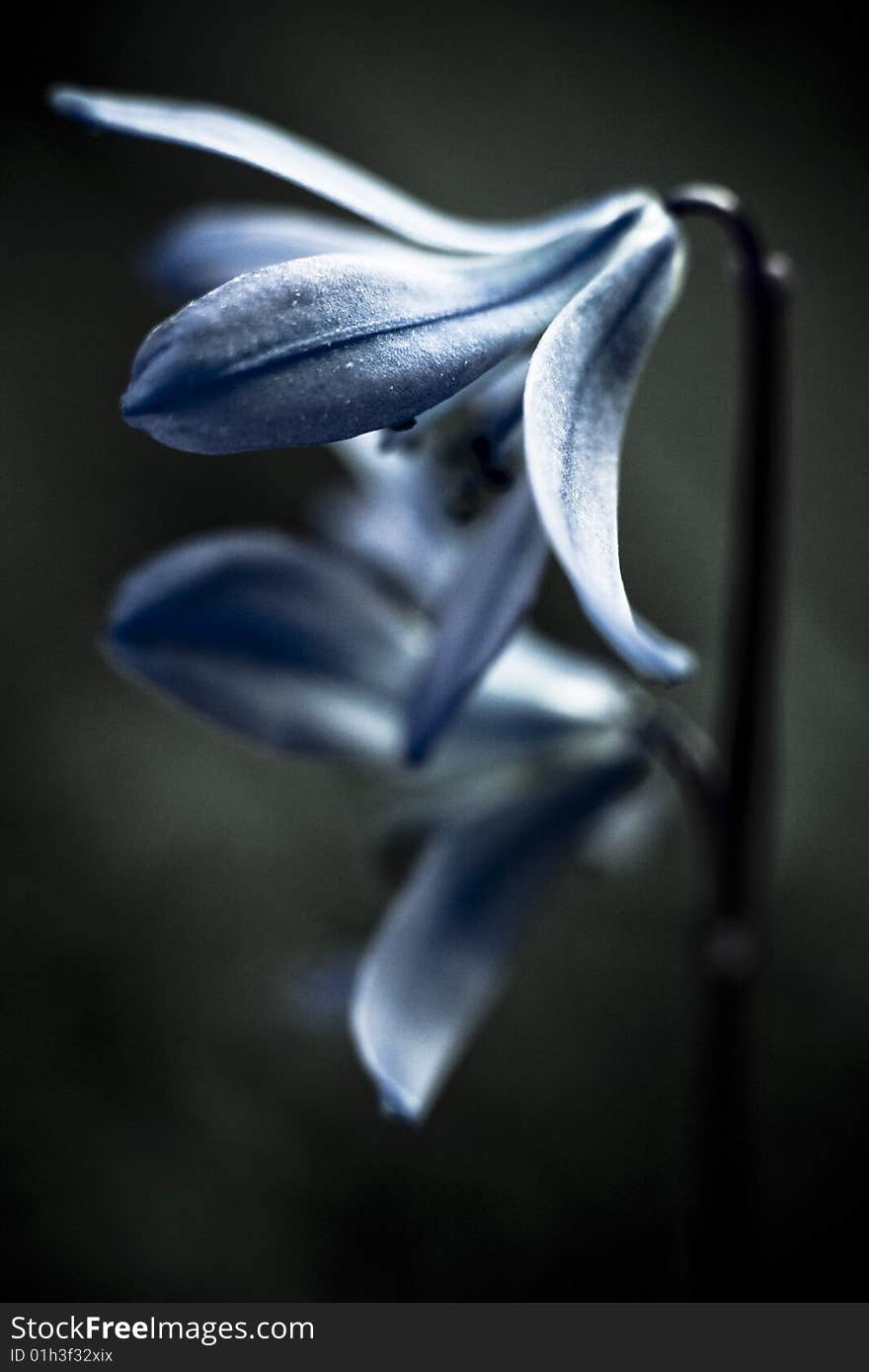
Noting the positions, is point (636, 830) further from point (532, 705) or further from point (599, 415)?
point (599, 415)

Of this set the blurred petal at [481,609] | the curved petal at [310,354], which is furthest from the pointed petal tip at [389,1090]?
the curved petal at [310,354]

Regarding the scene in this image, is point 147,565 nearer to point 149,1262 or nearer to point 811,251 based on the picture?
point 149,1262

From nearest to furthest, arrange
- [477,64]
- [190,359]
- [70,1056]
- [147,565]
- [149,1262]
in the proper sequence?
[190,359], [147,565], [149,1262], [70,1056], [477,64]

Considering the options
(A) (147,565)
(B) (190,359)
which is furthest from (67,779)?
(B) (190,359)

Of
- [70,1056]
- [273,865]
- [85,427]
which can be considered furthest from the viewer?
[85,427]

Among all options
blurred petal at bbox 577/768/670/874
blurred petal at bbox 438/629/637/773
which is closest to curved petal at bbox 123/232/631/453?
blurred petal at bbox 438/629/637/773

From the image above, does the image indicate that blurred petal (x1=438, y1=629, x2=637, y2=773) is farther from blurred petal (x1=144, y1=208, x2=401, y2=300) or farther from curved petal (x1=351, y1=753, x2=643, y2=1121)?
blurred petal (x1=144, y1=208, x2=401, y2=300)

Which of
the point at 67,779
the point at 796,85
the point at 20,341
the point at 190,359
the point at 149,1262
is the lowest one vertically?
the point at 149,1262
